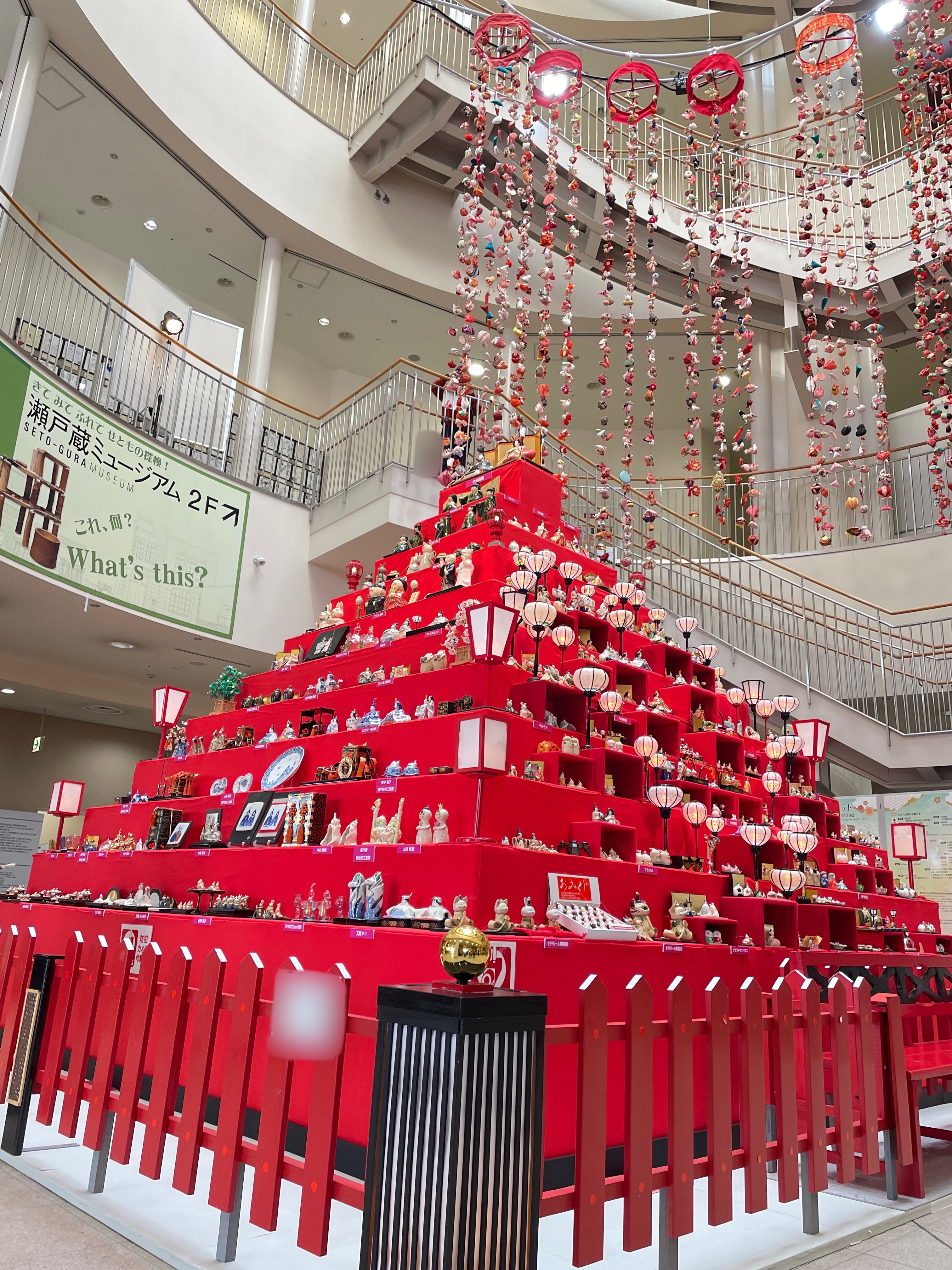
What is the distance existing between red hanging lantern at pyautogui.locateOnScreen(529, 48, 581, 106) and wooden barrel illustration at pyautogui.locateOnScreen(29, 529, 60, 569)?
492cm

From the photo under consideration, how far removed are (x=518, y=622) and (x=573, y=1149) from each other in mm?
2624

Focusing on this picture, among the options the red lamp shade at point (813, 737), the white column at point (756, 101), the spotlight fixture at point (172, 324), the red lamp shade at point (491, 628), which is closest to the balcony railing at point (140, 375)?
the spotlight fixture at point (172, 324)

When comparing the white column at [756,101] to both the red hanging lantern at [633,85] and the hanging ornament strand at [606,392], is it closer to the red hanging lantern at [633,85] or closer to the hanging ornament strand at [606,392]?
the hanging ornament strand at [606,392]

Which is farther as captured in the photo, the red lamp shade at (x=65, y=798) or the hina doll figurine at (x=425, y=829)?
the red lamp shade at (x=65, y=798)

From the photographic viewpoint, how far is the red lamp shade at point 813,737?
6430mm

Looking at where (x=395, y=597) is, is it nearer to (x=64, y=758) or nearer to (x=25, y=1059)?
(x=25, y=1059)

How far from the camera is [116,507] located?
745cm

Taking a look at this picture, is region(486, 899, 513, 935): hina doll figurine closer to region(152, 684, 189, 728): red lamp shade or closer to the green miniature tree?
the green miniature tree

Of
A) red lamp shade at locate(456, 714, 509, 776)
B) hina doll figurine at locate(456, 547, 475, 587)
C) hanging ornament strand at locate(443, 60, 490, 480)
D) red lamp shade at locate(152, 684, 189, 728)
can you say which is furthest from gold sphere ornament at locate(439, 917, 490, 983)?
red lamp shade at locate(152, 684, 189, 728)

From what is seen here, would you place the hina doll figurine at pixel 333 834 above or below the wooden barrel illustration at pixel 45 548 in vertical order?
below

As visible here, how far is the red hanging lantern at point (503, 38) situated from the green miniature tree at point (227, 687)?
16.0 feet

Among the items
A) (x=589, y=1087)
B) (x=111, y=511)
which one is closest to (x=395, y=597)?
(x=111, y=511)

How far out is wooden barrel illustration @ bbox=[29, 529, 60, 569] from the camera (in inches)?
262

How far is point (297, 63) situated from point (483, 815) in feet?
35.6
